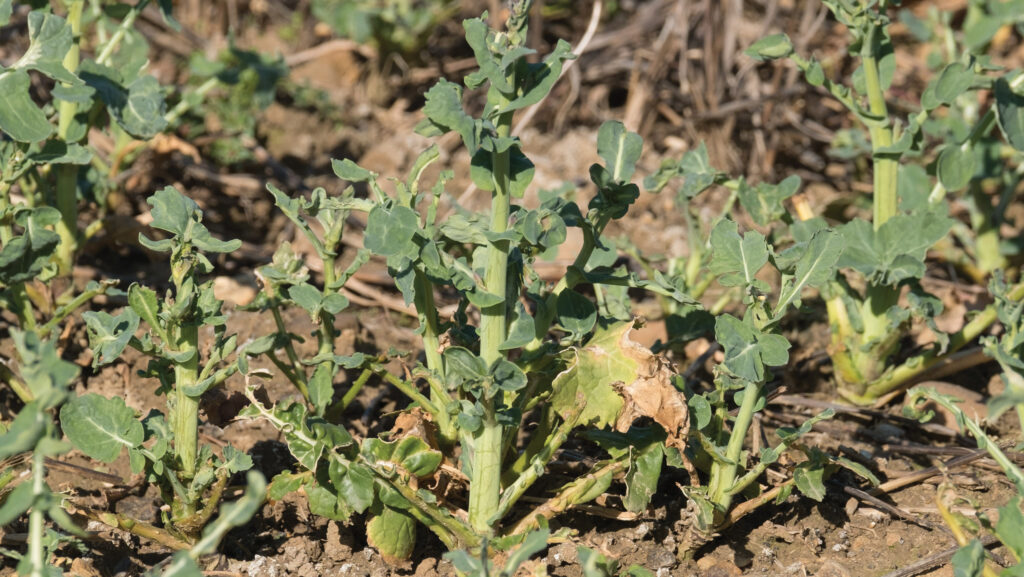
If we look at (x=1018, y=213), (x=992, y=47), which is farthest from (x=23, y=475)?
(x=992, y=47)

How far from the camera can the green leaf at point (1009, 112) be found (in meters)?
2.50

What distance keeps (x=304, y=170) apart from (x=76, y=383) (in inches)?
60.2

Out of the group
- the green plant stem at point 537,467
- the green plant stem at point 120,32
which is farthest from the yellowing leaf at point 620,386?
the green plant stem at point 120,32

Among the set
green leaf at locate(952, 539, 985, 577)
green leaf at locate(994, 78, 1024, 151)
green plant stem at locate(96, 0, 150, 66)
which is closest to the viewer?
green leaf at locate(952, 539, 985, 577)

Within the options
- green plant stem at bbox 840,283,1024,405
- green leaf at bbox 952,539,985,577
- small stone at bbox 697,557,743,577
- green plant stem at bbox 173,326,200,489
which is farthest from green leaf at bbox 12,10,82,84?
green plant stem at bbox 840,283,1024,405

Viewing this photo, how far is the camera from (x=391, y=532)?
211cm

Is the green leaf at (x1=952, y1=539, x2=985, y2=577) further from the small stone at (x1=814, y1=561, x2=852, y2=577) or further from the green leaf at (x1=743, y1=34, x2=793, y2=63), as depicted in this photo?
the green leaf at (x1=743, y1=34, x2=793, y2=63)

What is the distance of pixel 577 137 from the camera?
4.34 m

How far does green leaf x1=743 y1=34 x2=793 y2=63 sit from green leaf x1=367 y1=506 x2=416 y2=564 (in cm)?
136

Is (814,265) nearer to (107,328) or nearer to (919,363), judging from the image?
(919,363)

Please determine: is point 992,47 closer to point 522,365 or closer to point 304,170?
point 304,170

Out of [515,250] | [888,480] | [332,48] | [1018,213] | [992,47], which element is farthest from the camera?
[992,47]

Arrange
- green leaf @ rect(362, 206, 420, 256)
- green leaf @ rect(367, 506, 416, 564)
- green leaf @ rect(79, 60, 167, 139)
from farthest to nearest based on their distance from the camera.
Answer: green leaf @ rect(79, 60, 167, 139) < green leaf @ rect(367, 506, 416, 564) < green leaf @ rect(362, 206, 420, 256)

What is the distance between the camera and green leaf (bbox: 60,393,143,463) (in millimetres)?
2010
